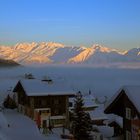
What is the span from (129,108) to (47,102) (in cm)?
2646

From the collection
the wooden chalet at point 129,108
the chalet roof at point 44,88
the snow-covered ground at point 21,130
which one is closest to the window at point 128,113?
the wooden chalet at point 129,108

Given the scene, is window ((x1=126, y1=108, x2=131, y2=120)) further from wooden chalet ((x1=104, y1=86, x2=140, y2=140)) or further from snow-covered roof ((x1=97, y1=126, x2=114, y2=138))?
snow-covered roof ((x1=97, y1=126, x2=114, y2=138))

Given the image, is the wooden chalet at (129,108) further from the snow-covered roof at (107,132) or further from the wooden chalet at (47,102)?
the wooden chalet at (47,102)

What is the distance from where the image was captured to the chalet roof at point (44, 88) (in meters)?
47.9

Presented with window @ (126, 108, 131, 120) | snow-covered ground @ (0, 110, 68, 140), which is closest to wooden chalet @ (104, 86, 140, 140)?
window @ (126, 108, 131, 120)

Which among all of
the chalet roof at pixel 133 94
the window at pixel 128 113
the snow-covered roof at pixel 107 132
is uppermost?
the chalet roof at pixel 133 94

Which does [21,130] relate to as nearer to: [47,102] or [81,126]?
[81,126]

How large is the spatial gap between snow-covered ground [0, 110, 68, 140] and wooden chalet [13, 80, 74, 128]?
163 centimetres

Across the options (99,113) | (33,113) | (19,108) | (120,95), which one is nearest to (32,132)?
(33,113)

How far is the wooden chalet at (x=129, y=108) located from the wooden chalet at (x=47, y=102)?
23.2 meters

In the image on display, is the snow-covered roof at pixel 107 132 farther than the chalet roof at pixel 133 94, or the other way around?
the snow-covered roof at pixel 107 132

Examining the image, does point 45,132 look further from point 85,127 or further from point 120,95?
point 120,95

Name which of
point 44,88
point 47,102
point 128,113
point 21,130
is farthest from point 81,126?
point 44,88

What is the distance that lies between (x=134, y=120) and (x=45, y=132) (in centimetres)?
1870
